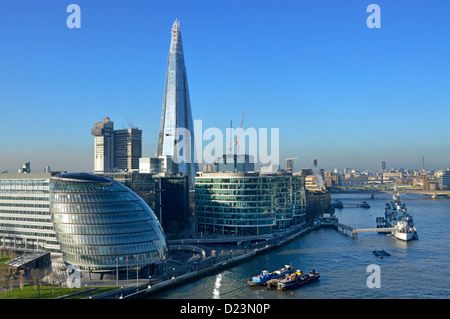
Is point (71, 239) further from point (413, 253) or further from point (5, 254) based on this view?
point (413, 253)

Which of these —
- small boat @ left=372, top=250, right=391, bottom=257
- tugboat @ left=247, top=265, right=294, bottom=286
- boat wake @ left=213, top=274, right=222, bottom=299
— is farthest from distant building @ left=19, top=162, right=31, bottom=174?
small boat @ left=372, top=250, right=391, bottom=257

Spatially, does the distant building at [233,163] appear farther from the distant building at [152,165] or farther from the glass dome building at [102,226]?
the glass dome building at [102,226]

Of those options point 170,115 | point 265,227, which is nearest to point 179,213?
point 265,227

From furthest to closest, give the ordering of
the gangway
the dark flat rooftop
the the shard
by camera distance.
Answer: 1. the the shard
2. the gangway
3. the dark flat rooftop

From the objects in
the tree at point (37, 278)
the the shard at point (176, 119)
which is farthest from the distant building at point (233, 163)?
the tree at point (37, 278)

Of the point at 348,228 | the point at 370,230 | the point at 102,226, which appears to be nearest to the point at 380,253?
the point at 370,230

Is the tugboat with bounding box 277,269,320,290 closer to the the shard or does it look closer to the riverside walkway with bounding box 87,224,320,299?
the riverside walkway with bounding box 87,224,320,299

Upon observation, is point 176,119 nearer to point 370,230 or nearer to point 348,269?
point 370,230
